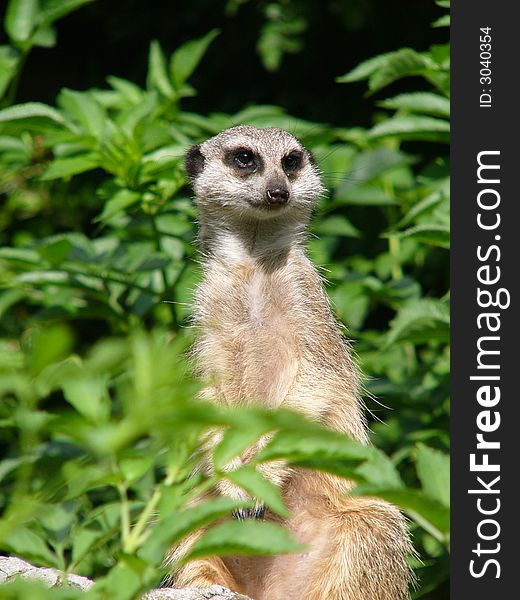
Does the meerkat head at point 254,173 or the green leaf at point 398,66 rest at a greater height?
the green leaf at point 398,66

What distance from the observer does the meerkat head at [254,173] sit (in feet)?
10.8

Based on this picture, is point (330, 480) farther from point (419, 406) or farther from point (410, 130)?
point (410, 130)

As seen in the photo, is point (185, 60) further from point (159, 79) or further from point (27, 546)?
point (27, 546)

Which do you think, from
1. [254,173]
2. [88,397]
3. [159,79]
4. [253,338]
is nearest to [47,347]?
[88,397]

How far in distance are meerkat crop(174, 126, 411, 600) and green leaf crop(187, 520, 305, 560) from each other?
1591 mm

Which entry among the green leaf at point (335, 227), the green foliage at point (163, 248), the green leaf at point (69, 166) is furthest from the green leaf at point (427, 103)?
the green leaf at point (69, 166)

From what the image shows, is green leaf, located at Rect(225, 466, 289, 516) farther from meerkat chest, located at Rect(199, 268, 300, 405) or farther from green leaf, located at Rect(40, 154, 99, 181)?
green leaf, located at Rect(40, 154, 99, 181)

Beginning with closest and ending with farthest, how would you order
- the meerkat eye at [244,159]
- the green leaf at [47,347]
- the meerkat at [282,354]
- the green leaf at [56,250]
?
the green leaf at [47,347] < the meerkat at [282,354] < the green leaf at [56,250] < the meerkat eye at [244,159]

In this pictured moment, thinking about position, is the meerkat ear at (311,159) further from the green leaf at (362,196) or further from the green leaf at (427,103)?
the green leaf at (427,103)

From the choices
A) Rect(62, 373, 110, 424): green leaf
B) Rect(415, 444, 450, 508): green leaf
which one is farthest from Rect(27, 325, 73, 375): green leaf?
Rect(415, 444, 450, 508): green leaf

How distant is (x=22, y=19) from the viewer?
343 cm

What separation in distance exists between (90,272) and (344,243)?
5.64ft

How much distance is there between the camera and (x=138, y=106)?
11.1 feet

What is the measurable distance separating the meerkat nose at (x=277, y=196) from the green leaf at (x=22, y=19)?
1.05 m
